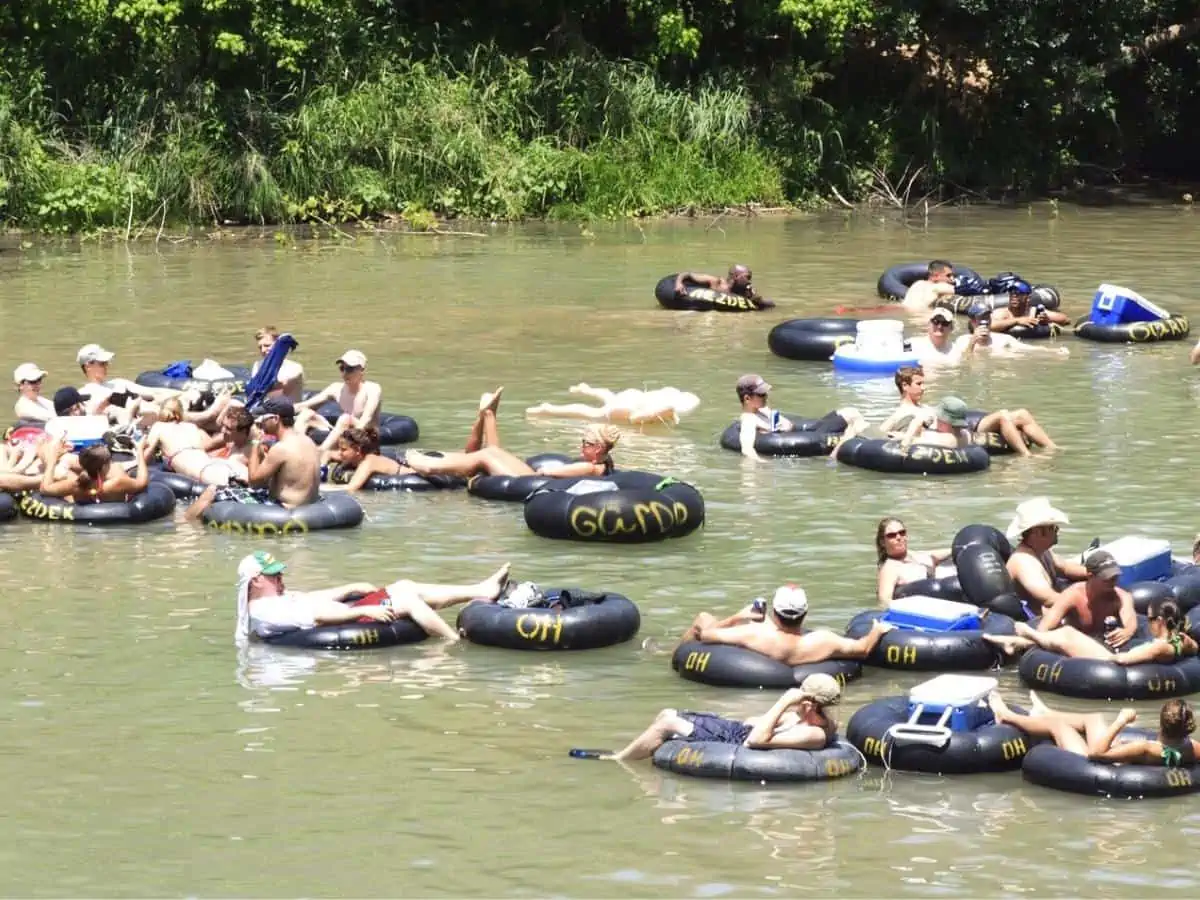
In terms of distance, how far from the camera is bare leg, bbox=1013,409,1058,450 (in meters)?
19.5

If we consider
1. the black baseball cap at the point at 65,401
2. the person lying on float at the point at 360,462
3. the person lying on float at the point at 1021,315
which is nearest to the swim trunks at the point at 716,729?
the person lying on float at the point at 360,462

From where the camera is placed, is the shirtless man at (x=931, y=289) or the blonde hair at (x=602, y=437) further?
the shirtless man at (x=931, y=289)

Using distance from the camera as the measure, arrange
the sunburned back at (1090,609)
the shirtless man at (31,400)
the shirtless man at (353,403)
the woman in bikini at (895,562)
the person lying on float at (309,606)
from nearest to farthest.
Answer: the sunburned back at (1090,609), the person lying on float at (309,606), the woman in bikini at (895,562), the shirtless man at (353,403), the shirtless man at (31,400)

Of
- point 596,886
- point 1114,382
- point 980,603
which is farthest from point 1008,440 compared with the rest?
point 596,886

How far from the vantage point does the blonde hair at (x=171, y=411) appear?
1886cm

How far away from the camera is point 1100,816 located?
10.9m

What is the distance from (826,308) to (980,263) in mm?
4883

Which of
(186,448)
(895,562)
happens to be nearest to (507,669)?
(895,562)

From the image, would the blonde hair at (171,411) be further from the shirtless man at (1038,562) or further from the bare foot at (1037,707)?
the bare foot at (1037,707)

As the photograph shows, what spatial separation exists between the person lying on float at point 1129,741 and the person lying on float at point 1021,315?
1442 centimetres

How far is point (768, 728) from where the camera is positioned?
37.2 feet

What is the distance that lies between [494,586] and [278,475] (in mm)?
3417

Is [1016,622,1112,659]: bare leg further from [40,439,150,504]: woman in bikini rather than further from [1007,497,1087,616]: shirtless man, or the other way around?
[40,439,150,504]: woman in bikini

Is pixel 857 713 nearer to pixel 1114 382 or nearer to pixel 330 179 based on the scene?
pixel 1114 382
